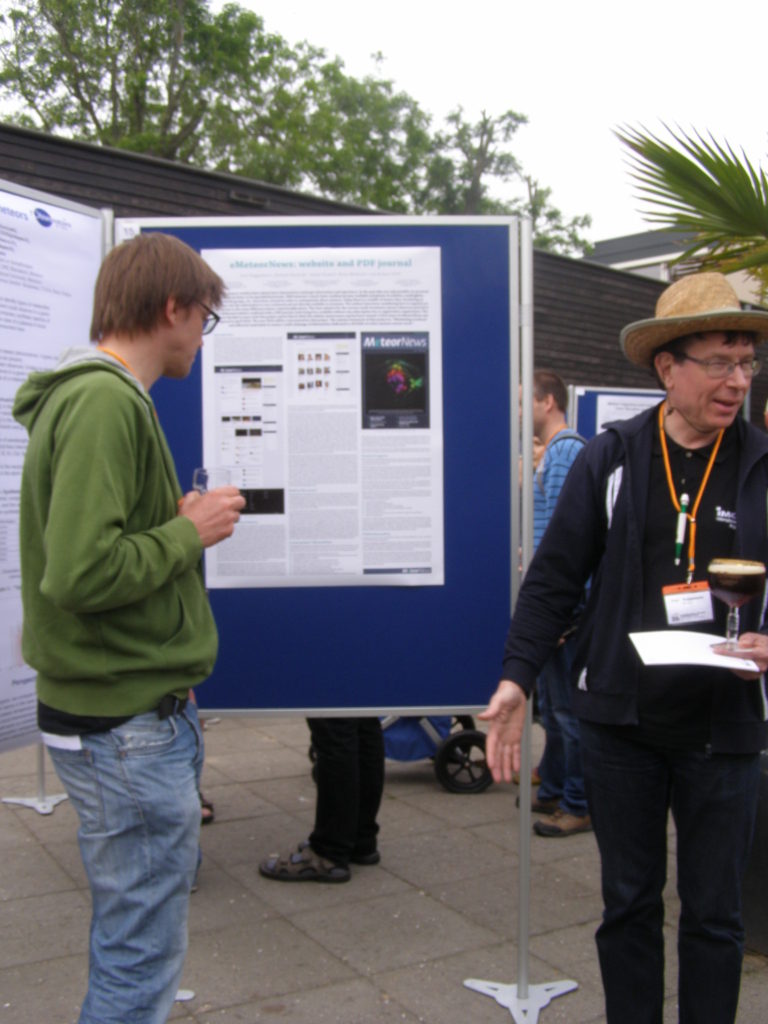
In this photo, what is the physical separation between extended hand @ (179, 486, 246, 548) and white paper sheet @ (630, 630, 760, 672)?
2.98 feet

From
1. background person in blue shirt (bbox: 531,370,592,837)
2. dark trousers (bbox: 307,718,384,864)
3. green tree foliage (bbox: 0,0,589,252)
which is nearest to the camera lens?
dark trousers (bbox: 307,718,384,864)

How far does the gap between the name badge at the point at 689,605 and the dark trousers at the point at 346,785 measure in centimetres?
185

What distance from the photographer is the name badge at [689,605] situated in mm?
2391

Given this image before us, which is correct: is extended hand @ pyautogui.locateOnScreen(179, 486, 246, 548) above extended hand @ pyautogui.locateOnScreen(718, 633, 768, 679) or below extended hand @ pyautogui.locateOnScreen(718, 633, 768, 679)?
above

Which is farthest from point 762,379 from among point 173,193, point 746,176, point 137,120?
point 137,120

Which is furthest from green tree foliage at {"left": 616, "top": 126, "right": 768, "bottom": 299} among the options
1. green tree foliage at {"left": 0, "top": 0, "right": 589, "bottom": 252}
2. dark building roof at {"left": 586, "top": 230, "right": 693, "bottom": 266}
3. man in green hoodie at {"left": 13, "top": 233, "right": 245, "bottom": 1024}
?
dark building roof at {"left": 586, "top": 230, "right": 693, "bottom": 266}

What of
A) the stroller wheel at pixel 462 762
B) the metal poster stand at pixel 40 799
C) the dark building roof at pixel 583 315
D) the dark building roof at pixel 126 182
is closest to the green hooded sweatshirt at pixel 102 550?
the metal poster stand at pixel 40 799

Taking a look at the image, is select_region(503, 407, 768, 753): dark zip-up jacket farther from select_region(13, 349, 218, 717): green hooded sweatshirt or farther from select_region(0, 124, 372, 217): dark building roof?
select_region(0, 124, 372, 217): dark building roof

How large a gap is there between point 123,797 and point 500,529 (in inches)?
67.5

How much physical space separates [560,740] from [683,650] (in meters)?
2.90

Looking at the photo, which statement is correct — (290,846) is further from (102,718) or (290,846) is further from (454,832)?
(102,718)

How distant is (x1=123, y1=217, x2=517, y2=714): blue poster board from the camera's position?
333 centimetres

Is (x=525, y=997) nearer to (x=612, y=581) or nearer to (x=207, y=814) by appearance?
(x=612, y=581)

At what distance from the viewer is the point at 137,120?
82.5 ft
